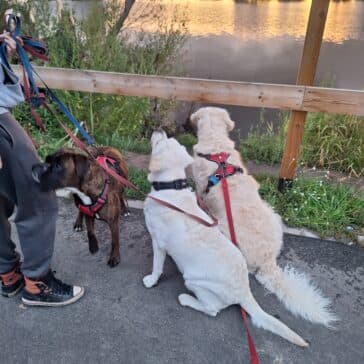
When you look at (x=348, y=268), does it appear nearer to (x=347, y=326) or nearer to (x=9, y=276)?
(x=347, y=326)

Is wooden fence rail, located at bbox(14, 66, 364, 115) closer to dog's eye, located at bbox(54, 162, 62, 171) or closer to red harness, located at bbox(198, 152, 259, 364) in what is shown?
red harness, located at bbox(198, 152, 259, 364)

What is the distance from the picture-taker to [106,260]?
354cm

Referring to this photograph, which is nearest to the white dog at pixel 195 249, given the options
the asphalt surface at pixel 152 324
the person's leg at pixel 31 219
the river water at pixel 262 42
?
the asphalt surface at pixel 152 324

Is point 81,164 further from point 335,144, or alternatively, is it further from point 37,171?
point 335,144

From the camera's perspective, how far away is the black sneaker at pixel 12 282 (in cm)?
300

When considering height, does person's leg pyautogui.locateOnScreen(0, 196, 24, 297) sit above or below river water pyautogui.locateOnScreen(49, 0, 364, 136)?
below

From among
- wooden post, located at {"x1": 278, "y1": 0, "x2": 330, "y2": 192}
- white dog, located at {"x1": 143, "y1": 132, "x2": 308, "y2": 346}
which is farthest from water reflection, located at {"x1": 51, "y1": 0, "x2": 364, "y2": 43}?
white dog, located at {"x1": 143, "y1": 132, "x2": 308, "y2": 346}

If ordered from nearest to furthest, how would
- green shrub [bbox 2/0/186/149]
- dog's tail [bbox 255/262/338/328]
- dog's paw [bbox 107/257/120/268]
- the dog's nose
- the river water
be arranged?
the dog's nose < dog's tail [bbox 255/262/338/328] < dog's paw [bbox 107/257/120/268] < green shrub [bbox 2/0/186/149] < the river water

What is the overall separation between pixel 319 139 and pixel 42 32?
16.4 ft

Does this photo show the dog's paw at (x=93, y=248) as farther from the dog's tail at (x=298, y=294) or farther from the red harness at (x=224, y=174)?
the dog's tail at (x=298, y=294)

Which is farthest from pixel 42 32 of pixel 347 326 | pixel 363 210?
pixel 347 326

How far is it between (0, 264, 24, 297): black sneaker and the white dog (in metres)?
1.20

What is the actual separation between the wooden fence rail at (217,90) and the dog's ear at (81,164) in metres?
1.61

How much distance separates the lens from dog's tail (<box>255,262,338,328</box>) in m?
2.91
